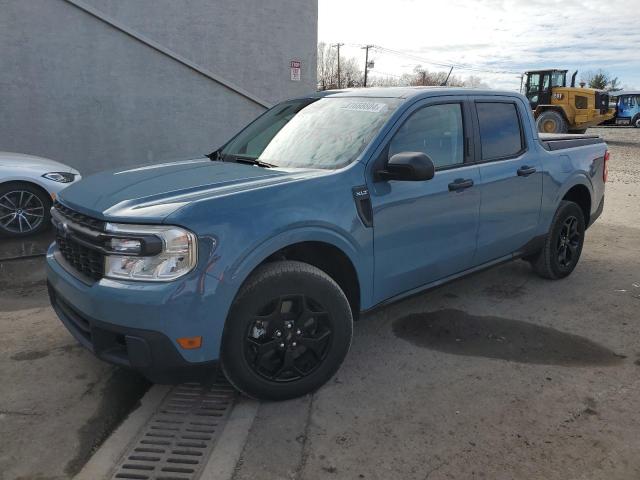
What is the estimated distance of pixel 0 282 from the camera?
16.6 ft

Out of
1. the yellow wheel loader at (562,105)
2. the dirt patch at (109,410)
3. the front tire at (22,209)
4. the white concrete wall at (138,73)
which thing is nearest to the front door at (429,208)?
the dirt patch at (109,410)

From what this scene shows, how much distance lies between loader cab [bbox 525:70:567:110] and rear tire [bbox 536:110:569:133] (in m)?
0.87

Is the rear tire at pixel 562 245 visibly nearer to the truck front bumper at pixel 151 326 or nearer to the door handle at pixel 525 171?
the door handle at pixel 525 171

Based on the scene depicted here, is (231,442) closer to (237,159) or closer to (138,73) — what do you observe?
(237,159)

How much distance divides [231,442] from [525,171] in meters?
3.12

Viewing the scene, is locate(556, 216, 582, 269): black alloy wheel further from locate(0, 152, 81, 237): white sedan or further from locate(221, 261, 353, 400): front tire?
locate(0, 152, 81, 237): white sedan

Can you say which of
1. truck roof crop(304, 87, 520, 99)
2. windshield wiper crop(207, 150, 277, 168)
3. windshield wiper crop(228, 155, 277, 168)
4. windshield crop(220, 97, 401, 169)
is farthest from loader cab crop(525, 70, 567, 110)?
windshield wiper crop(228, 155, 277, 168)

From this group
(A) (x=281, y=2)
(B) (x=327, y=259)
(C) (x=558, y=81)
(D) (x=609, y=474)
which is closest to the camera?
(D) (x=609, y=474)

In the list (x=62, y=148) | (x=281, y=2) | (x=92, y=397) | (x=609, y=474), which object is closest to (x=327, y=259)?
(x=92, y=397)

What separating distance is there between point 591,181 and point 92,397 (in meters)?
4.72

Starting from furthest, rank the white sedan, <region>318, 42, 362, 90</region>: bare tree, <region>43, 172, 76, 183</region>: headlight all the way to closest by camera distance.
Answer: <region>318, 42, 362, 90</region>: bare tree < <region>43, 172, 76, 183</region>: headlight < the white sedan

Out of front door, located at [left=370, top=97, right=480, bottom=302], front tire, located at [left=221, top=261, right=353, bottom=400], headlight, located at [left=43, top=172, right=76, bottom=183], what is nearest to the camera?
front tire, located at [left=221, top=261, right=353, bottom=400]

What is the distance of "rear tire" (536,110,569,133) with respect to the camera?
73.4ft

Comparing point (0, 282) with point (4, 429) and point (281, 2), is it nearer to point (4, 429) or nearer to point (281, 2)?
point (4, 429)
